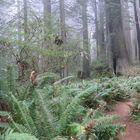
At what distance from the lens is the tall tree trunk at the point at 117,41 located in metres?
16.4

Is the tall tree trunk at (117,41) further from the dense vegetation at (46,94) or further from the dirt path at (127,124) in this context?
the dirt path at (127,124)

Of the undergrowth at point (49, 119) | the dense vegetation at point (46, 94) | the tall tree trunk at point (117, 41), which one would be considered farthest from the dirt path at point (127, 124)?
the tall tree trunk at point (117, 41)

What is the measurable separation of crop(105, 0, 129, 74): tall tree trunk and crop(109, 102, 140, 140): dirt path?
8.05 metres

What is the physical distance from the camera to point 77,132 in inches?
191

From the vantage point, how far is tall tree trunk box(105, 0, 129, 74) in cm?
1644

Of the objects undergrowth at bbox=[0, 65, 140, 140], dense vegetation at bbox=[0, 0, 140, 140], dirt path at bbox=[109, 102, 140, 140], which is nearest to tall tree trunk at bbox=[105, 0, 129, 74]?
dense vegetation at bbox=[0, 0, 140, 140]

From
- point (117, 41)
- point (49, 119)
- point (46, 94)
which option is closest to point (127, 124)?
point (46, 94)

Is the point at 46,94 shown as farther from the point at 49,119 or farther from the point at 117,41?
the point at 117,41

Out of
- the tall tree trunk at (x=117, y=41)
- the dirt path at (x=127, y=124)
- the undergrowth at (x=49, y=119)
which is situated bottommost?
the dirt path at (x=127, y=124)

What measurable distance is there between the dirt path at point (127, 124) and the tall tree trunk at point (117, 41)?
26.4 ft

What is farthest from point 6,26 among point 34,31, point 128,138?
point 128,138

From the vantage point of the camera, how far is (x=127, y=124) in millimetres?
6766

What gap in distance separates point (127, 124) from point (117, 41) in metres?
10.7

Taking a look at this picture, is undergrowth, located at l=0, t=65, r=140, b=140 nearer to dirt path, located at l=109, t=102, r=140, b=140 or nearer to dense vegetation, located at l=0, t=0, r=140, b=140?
dense vegetation, located at l=0, t=0, r=140, b=140
